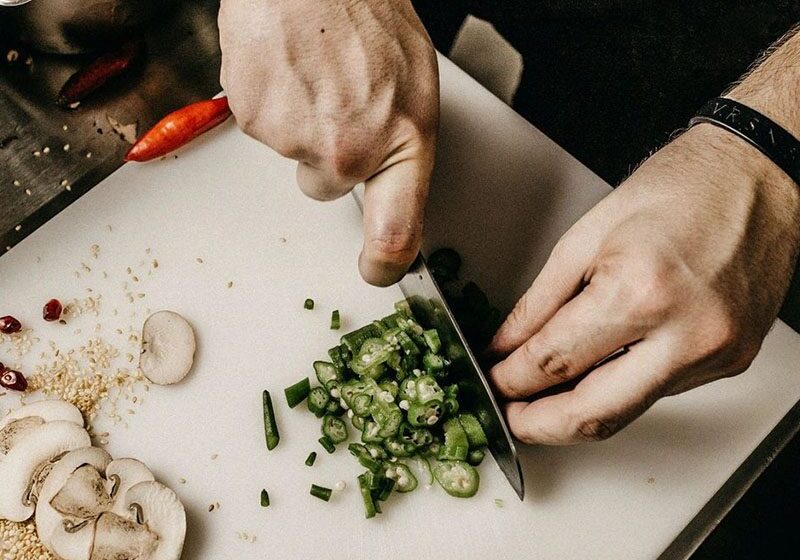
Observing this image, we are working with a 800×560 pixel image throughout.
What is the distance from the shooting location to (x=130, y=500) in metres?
1.68

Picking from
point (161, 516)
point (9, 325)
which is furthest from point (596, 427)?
point (9, 325)

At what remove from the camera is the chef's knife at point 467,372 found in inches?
61.1

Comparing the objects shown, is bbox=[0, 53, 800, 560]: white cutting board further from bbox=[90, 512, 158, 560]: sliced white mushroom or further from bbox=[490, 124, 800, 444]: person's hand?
bbox=[490, 124, 800, 444]: person's hand

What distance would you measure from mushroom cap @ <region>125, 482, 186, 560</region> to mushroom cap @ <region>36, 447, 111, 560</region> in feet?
0.36

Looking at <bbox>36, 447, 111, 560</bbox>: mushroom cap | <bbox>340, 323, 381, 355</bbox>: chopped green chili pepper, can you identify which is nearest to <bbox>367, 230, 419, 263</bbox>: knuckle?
<bbox>340, 323, 381, 355</bbox>: chopped green chili pepper

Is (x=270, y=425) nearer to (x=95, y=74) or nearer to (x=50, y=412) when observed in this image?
(x=50, y=412)

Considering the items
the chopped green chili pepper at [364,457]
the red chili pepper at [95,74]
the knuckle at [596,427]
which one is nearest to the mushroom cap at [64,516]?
the chopped green chili pepper at [364,457]

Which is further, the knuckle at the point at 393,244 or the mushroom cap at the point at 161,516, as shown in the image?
the mushroom cap at the point at 161,516

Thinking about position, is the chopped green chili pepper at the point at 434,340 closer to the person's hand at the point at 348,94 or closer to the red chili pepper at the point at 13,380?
the person's hand at the point at 348,94

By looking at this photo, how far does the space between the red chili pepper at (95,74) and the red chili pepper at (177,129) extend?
8.6 inches

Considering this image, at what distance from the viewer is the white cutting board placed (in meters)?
1.74

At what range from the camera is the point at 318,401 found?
178 cm

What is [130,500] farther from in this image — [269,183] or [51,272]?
[269,183]

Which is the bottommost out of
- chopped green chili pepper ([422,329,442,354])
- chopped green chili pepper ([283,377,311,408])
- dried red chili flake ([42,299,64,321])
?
chopped green chili pepper ([283,377,311,408])
